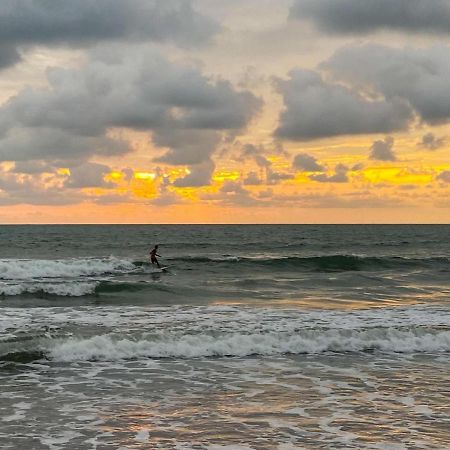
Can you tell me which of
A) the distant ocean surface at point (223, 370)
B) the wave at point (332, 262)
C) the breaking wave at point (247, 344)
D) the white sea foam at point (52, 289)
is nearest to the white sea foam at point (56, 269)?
the white sea foam at point (52, 289)

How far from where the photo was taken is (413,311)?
21219 mm

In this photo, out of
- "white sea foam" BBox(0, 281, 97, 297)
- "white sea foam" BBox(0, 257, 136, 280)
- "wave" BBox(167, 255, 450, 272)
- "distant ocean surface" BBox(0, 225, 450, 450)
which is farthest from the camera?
"wave" BBox(167, 255, 450, 272)

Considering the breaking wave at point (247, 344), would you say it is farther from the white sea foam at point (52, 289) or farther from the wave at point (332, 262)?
the wave at point (332, 262)

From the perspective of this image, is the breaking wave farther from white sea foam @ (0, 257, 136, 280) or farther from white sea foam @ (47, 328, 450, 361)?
white sea foam @ (0, 257, 136, 280)

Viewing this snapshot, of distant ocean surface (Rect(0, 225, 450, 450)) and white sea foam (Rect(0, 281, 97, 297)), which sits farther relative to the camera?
white sea foam (Rect(0, 281, 97, 297))

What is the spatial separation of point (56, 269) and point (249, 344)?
27069mm

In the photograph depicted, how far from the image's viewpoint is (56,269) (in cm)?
3922

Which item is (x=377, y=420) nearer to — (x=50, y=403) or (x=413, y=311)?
(x=50, y=403)

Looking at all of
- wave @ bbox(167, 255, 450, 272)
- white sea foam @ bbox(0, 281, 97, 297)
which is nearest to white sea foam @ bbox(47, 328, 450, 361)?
white sea foam @ bbox(0, 281, 97, 297)

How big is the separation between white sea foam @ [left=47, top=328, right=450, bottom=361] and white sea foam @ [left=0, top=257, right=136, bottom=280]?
23.3 metres

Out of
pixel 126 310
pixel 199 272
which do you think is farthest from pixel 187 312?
pixel 199 272

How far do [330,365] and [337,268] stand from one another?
31.7 m

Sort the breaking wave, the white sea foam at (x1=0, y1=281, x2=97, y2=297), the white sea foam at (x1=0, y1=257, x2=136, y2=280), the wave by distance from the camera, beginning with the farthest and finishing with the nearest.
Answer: the wave → the white sea foam at (x1=0, y1=257, x2=136, y2=280) → the white sea foam at (x1=0, y1=281, x2=97, y2=297) → the breaking wave

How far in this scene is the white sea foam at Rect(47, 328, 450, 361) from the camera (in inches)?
563
